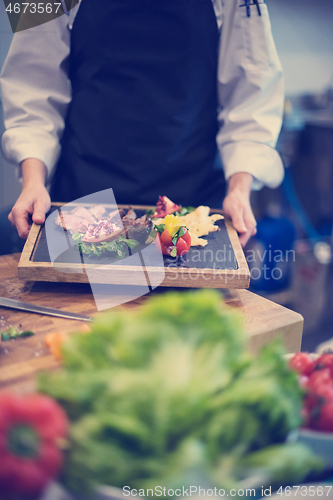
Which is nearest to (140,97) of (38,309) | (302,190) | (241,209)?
(241,209)

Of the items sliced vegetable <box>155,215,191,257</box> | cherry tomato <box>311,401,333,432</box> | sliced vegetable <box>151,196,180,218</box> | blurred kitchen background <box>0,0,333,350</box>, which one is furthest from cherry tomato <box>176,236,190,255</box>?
blurred kitchen background <box>0,0,333,350</box>

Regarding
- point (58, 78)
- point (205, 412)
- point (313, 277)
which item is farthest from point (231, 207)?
point (313, 277)

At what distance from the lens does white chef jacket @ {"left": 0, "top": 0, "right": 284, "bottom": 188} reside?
1.18 meters

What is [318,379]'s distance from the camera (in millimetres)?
467

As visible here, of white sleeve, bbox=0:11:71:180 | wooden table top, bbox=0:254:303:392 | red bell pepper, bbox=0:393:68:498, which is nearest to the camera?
red bell pepper, bbox=0:393:68:498

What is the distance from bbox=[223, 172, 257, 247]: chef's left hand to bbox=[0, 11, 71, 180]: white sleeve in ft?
1.86

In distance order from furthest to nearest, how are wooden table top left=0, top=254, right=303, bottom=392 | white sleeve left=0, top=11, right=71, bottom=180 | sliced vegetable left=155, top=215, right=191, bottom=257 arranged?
white sleeve left=0, top=11, right=71, bottom=180 → sliced vegetable left=155, top=215, right=191, bottom=257 → wooden table top left=0, top=254, right=303, bottom=392

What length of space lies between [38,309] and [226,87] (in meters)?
0.96

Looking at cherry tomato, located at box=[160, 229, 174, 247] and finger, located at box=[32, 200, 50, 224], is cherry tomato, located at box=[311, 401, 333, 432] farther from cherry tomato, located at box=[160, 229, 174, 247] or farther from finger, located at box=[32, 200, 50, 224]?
finger, located at box=[32, 200, 50, 224]

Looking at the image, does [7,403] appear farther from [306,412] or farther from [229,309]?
[229,309]

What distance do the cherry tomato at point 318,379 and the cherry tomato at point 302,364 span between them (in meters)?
0.01

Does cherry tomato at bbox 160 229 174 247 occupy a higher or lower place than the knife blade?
higher

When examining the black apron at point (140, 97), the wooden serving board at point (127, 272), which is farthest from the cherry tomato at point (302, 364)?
the black apron at point (140, 97)

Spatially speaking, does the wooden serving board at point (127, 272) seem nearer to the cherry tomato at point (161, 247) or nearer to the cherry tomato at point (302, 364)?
the cherry tomato at point (161, 247)
